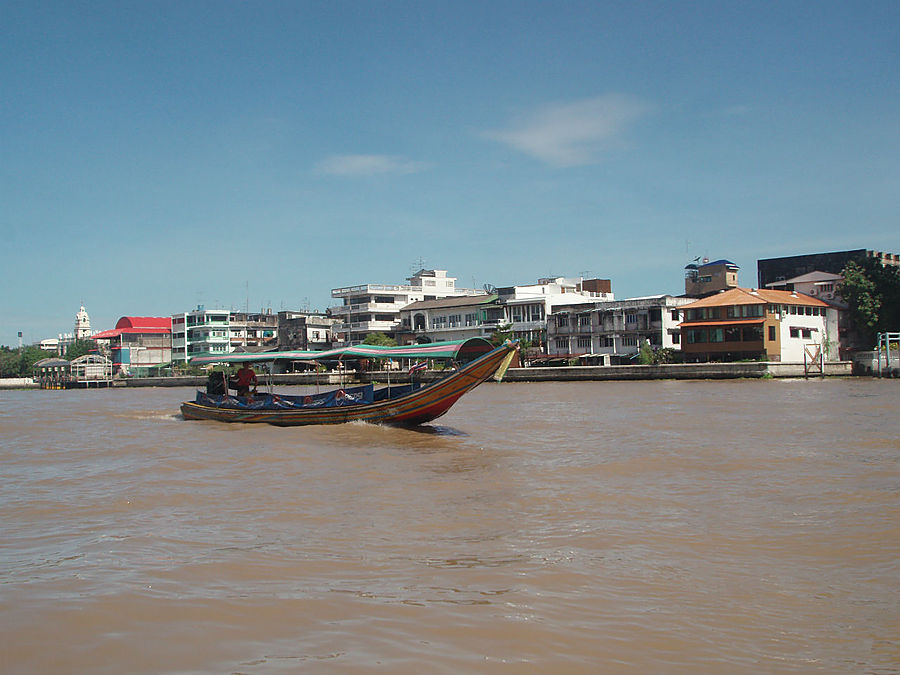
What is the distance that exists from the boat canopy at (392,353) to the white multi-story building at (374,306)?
36.4 metres

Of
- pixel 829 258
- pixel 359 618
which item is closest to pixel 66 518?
pixel 359 618

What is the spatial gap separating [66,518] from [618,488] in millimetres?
6191

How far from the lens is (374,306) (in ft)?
193

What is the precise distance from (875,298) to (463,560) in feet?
128

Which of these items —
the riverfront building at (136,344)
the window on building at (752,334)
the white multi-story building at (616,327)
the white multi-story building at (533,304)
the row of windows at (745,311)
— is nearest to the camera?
the window on building at (752,334)

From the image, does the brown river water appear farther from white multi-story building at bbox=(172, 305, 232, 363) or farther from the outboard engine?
white multi-story building at bbox=(172, 305, 232, 363)

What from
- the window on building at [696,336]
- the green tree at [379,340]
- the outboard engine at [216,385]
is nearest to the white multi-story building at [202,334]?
the green tree at [379,340]

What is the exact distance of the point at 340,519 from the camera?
7.59m

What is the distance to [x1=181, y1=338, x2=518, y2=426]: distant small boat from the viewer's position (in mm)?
15414

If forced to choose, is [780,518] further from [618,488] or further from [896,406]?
[896,406]

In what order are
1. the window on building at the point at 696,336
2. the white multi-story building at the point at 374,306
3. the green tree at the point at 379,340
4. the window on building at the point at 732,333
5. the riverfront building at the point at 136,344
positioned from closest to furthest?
1. the window on building at the point at 732,333
2. the window on building at the point at 696,336
3. the green tree at the point at 379,340
4. the white multi-story building at the point at 374,306
5. the riverfront building at the point at 136,344

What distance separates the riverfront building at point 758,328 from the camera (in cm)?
3584

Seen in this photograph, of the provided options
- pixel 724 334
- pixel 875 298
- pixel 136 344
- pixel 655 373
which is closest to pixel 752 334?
pixel 724 334

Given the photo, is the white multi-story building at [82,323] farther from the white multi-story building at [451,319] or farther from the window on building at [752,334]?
the window on building at [752,334]
